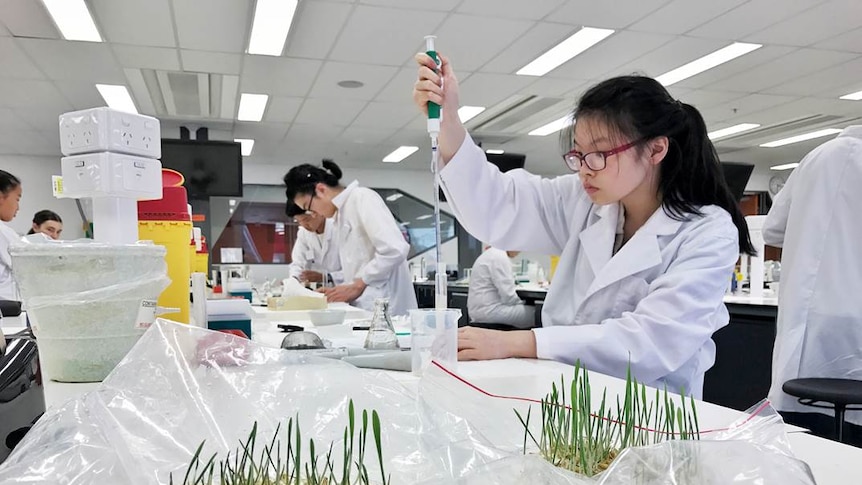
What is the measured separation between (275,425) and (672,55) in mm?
4860

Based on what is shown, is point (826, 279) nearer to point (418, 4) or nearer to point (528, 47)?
point (418, 4)

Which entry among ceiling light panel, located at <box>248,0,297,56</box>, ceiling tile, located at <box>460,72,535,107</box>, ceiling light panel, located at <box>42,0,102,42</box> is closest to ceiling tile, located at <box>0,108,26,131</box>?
ceiling light panel, located at <box>42,0,102,42</box>

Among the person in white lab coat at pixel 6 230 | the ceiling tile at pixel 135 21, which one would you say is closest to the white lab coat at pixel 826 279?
the ceiling tile at pixel 135 21

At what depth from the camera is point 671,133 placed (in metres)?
1.32

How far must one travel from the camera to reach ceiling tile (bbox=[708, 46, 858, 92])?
15.3ft

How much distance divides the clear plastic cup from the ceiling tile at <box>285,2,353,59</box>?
3146mm

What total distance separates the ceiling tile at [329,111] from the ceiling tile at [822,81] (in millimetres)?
4047

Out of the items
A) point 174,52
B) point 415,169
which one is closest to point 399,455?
Result: point 174,52

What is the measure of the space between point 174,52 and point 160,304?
3882mm

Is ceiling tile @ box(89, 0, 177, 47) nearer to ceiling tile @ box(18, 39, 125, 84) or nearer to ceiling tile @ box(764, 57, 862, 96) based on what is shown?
ceiling tile @ box(18, 39, 125, 84)

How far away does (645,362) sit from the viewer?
3.70 ft

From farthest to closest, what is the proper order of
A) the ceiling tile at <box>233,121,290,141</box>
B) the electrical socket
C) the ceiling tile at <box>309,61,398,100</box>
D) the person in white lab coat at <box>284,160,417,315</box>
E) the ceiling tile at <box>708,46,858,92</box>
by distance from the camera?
the ceiling tile at <box>233,121,290,141</box>
the ceiling tile at <box>309,61,398,100</box>
the ceiling tile at <box>708,46,858,92</box>
the person in white lab coat at <box>284,160,417,315</box>
the electrical socket

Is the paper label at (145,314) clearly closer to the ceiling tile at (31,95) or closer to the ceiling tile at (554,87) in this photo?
the ceiling tile at (554,87)

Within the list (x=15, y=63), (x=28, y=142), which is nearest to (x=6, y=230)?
(x=15, y=63)
